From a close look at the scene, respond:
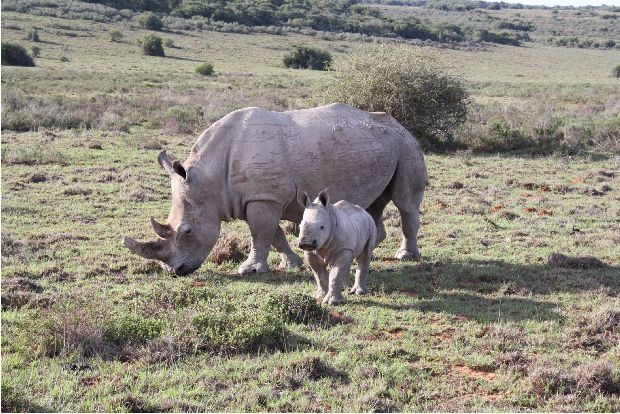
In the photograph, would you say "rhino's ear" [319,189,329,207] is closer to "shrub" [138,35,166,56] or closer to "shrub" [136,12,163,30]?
"shrub" [138,35,166,56]

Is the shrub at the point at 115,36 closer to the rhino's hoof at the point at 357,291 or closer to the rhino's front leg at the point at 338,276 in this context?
the rhino's hoof at the point at 357,291

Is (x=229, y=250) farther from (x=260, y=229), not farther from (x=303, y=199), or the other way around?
(x=303, y=199)

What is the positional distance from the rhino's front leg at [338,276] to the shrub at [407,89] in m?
15.1

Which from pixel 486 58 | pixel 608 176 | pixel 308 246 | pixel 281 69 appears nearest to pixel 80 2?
pixel 281 69

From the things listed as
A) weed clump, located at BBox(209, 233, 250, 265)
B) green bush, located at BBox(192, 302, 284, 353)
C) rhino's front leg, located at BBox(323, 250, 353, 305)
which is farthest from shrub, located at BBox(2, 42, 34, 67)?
green bush, located at BBox(192, 302, 284, 353)

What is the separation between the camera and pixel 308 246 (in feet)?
25.9

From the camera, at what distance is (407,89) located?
917 inches

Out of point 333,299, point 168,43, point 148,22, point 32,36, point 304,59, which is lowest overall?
point 168,43

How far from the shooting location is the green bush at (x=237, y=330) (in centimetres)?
702

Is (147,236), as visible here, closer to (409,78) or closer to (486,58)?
(409,78)

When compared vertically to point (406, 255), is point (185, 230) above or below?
above

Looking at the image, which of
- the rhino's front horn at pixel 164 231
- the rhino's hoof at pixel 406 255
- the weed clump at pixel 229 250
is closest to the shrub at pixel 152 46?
the weed clump at pixel 229 250

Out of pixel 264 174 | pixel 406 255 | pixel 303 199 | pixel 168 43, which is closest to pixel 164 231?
pixel 264 174

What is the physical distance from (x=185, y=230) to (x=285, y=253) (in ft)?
5.76
